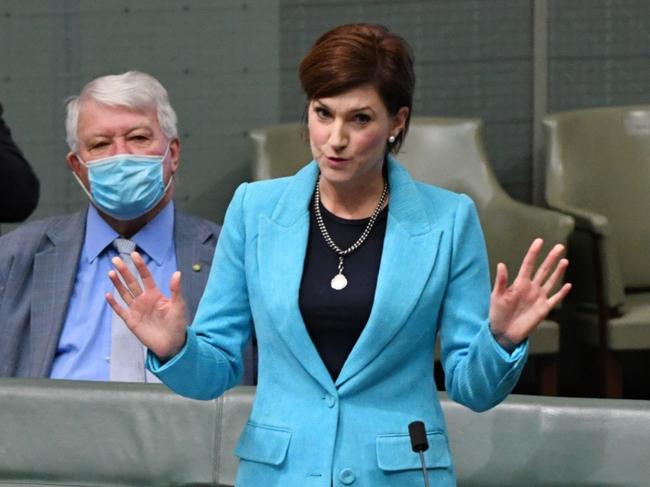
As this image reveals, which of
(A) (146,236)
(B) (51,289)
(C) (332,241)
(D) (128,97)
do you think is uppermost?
(D) (128,97)

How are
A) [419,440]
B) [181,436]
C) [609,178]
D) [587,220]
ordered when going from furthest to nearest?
[609,178] < [587,220] < [181,436] < [419,440]

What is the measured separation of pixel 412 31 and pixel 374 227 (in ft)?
8.66

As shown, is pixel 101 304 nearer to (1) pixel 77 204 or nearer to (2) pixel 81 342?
(2) pixel 81 342

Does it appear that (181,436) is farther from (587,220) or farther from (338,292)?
(587,220)

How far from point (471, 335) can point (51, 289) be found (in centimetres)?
158

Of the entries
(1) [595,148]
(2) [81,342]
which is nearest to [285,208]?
(2) [81,342]

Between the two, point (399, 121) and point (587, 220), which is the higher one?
point (399, 121)

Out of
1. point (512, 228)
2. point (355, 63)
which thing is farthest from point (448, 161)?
point (355, 63)

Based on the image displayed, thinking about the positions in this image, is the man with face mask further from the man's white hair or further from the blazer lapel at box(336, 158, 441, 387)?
the blazer lapel at box(336, 158, 441, 387)

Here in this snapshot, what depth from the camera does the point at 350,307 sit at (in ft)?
6.61

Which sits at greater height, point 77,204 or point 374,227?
point 374,227

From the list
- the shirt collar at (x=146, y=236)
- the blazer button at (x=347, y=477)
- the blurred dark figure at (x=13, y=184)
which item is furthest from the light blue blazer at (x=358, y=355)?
the shirt collar at (x=146, y=236)

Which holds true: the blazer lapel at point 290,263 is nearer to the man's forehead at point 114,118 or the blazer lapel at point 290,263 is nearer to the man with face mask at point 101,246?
the man with face mask at point 101,246

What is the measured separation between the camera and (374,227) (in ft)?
6.91
